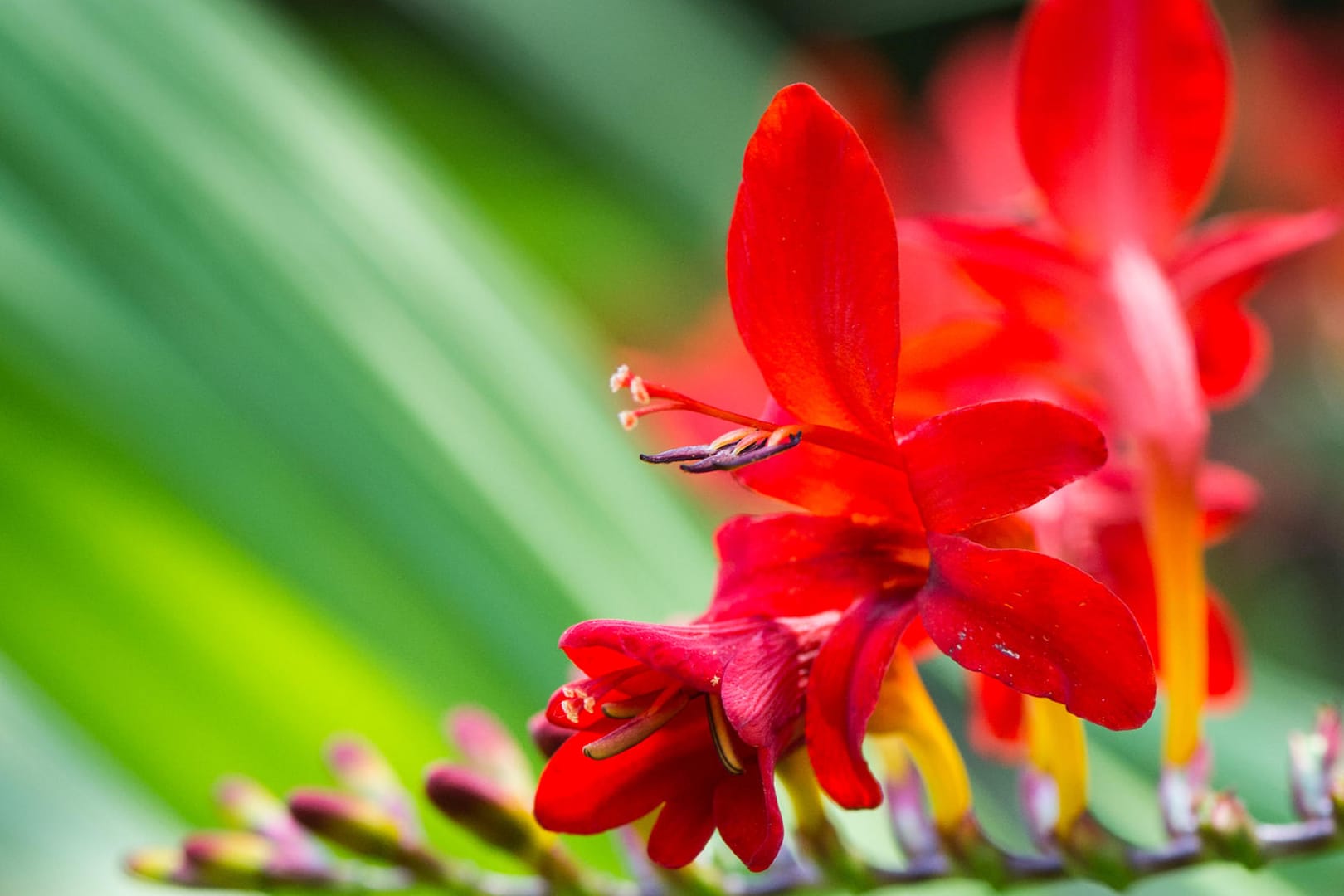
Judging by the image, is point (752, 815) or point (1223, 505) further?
point (1223, 505)

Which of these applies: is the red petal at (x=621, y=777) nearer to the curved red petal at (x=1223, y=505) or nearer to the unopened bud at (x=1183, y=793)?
the unopened bud at (x=1183, y=793)

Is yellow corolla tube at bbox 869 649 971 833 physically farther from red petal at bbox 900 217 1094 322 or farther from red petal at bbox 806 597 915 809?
red petal at bbox 900 217 1094 322

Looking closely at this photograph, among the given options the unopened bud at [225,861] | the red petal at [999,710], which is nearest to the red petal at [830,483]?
the red petal at [999,710]

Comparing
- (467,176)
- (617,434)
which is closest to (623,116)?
(467,176)

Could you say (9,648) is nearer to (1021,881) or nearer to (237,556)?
(237,556)

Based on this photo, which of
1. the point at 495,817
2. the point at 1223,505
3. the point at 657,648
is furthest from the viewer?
the point at 1223,505

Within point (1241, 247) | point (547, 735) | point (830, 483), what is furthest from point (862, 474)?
point (1241, 247)

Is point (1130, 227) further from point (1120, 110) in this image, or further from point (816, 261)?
point (816, 261)
